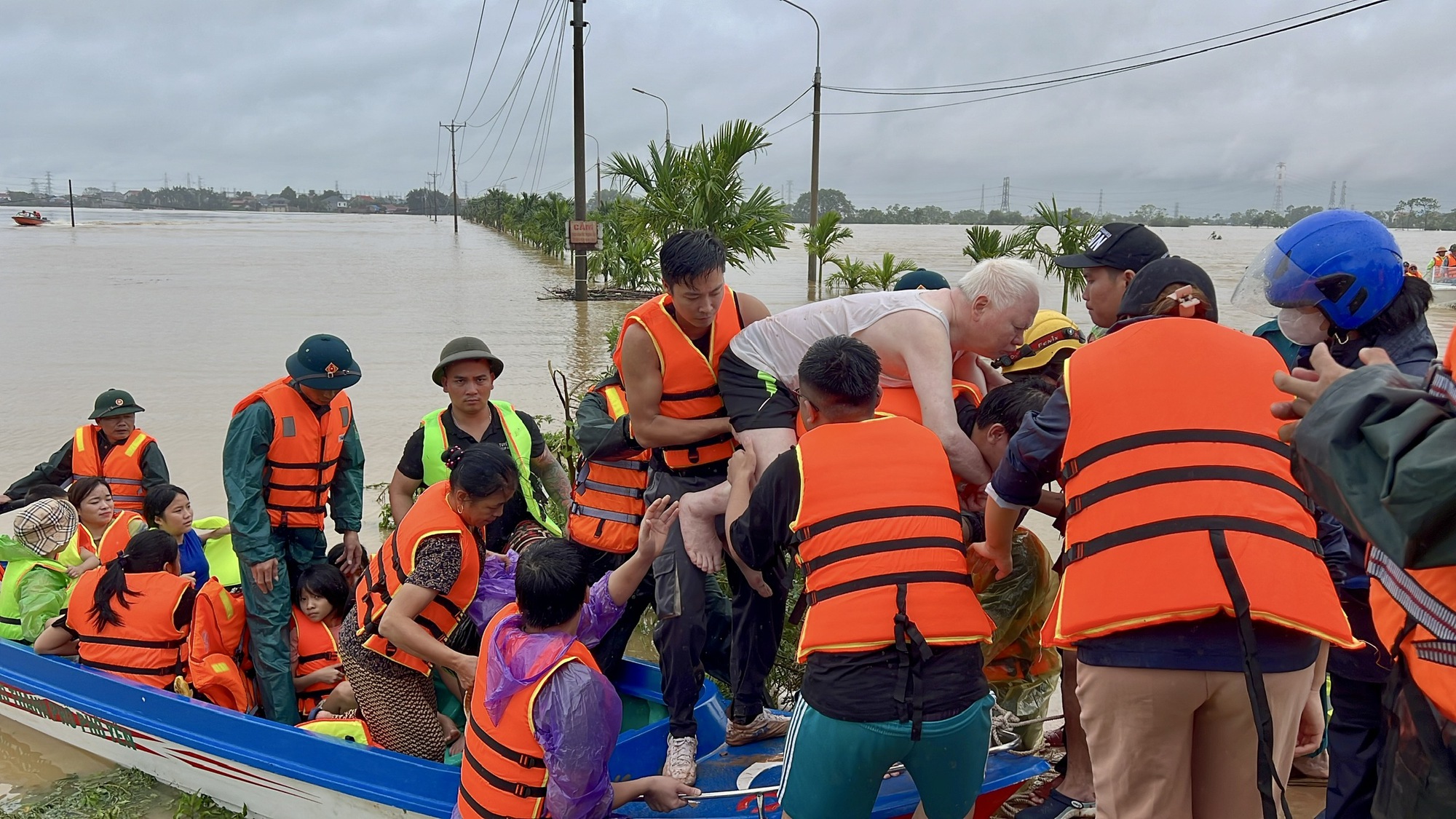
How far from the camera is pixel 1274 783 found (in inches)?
79.9

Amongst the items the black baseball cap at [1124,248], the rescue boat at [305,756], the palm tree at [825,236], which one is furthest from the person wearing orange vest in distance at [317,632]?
the palm tree at [825,236]

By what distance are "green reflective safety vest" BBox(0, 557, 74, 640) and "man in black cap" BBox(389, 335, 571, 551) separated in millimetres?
1990

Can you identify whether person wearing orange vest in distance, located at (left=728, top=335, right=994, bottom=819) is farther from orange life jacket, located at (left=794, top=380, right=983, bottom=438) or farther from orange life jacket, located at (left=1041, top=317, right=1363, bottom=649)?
orange life jacket, located at (left=794, top=380, right=983, bottom=438)

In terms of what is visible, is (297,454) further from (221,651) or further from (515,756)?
(515,756)

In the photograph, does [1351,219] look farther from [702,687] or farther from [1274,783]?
[702,687]

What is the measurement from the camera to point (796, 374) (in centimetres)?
323

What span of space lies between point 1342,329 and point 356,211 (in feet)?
635

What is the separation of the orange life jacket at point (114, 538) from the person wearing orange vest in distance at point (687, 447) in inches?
132

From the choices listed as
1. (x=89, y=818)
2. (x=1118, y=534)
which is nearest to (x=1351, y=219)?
(x=1118, y=534)

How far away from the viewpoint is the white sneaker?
332 cm

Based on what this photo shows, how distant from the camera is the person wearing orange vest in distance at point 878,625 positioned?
90.6 inches

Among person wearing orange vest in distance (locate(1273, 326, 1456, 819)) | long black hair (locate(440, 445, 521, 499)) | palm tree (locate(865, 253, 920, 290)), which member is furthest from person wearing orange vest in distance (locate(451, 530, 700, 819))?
palm tree (locate(865, 253, 920, 290))

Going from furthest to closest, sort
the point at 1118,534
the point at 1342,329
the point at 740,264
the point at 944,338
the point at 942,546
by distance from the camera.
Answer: the point at 740,264 → the point at 944,338 → the point at 1342,329 → the point at 942,546 → the point at 1118,534

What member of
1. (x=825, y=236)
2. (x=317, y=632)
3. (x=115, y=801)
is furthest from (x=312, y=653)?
(x=825, y=236)
